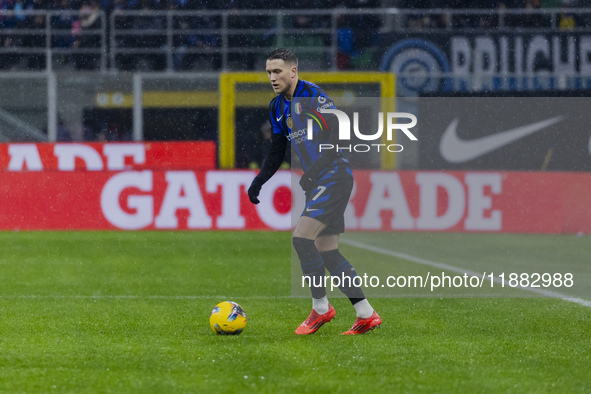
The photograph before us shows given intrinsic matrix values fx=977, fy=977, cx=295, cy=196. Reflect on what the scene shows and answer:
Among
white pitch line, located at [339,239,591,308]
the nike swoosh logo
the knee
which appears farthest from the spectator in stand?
the knee

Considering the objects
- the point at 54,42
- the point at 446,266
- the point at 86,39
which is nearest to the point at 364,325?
the point at 446,266

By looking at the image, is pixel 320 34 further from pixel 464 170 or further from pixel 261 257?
pixel 261 257

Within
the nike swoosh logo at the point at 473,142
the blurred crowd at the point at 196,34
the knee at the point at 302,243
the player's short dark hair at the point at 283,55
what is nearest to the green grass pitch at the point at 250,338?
the knee at the point at 302,243

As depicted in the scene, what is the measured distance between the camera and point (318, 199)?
6.69 metres

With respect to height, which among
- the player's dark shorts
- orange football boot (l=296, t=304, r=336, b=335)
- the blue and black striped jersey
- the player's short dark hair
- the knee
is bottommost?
orange football boot (l=296, t=304, r=336, b=335)

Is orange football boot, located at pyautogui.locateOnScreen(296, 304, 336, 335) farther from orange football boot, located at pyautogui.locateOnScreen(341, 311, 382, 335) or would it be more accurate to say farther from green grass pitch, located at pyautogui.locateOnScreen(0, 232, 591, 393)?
orange football boot, located at pyautogui.locateOnScreen(341, 311, 382, 335)

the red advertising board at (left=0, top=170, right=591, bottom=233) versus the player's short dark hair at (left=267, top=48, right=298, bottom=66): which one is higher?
the player's short dark hair at (left=267, top=48, right=298, bottom=66)

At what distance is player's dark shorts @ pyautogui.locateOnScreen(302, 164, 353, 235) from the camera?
21.9ft

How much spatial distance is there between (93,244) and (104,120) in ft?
27.4

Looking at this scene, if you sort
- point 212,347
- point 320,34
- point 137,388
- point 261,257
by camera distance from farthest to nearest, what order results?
point 320,34 → point 261,257 → point 212,347 → point 137,388

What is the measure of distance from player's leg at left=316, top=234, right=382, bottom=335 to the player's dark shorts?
0.50 feet

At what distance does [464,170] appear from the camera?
15.9 metres

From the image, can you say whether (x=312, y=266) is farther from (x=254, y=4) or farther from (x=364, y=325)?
(x=254, y=4)

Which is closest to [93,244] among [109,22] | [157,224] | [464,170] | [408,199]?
[157,224]
